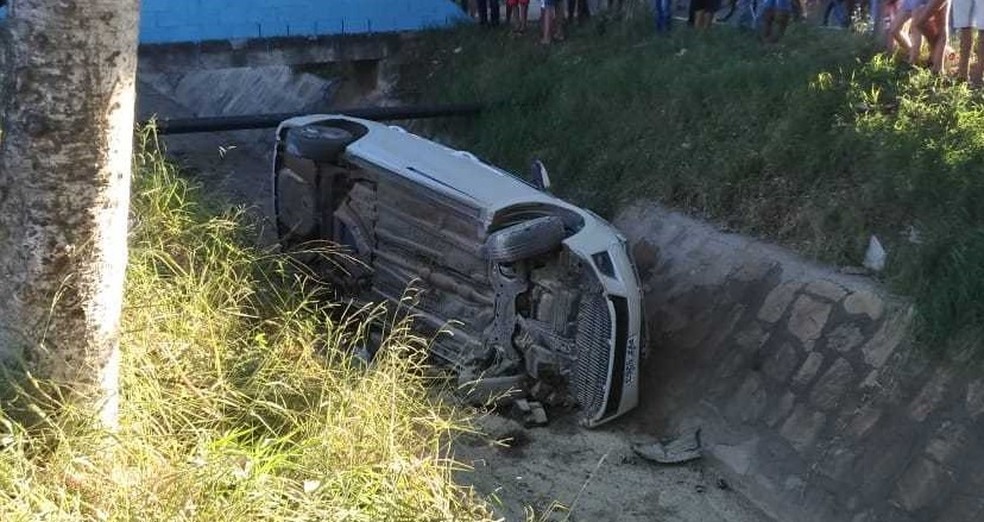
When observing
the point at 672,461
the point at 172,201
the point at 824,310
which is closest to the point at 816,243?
the point at 824,310

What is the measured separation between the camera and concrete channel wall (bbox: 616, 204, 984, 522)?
6.65 meters

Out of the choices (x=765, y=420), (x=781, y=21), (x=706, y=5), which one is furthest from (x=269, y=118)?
(x=765, y=420)

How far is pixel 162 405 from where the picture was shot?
5133mm

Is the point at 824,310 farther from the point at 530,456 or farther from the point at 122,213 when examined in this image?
the point at 122,213

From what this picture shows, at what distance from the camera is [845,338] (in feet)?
25.0

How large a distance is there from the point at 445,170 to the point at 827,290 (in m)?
3.06

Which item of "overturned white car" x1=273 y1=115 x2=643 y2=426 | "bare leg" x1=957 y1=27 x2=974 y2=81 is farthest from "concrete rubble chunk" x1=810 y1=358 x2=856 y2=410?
"bare leg" x1=957 y1=27 x2=974 y2=81

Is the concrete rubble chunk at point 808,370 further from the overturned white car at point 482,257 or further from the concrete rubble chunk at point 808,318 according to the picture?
the overturned white car at point 482,257

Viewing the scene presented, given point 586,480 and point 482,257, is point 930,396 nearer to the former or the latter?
point 586,480

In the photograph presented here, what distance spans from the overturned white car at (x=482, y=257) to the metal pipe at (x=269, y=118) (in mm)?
2170

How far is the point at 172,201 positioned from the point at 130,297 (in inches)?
90.1

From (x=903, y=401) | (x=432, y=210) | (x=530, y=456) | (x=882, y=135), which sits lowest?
(x=530, y=456)

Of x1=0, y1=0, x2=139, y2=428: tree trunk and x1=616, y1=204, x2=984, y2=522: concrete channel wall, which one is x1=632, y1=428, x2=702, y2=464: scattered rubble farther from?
x1=0, y1=0, x2=139, y2=428: tree trunk

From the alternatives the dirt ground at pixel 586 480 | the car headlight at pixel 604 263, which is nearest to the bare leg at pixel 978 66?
the car headlight at pixel 604 263
